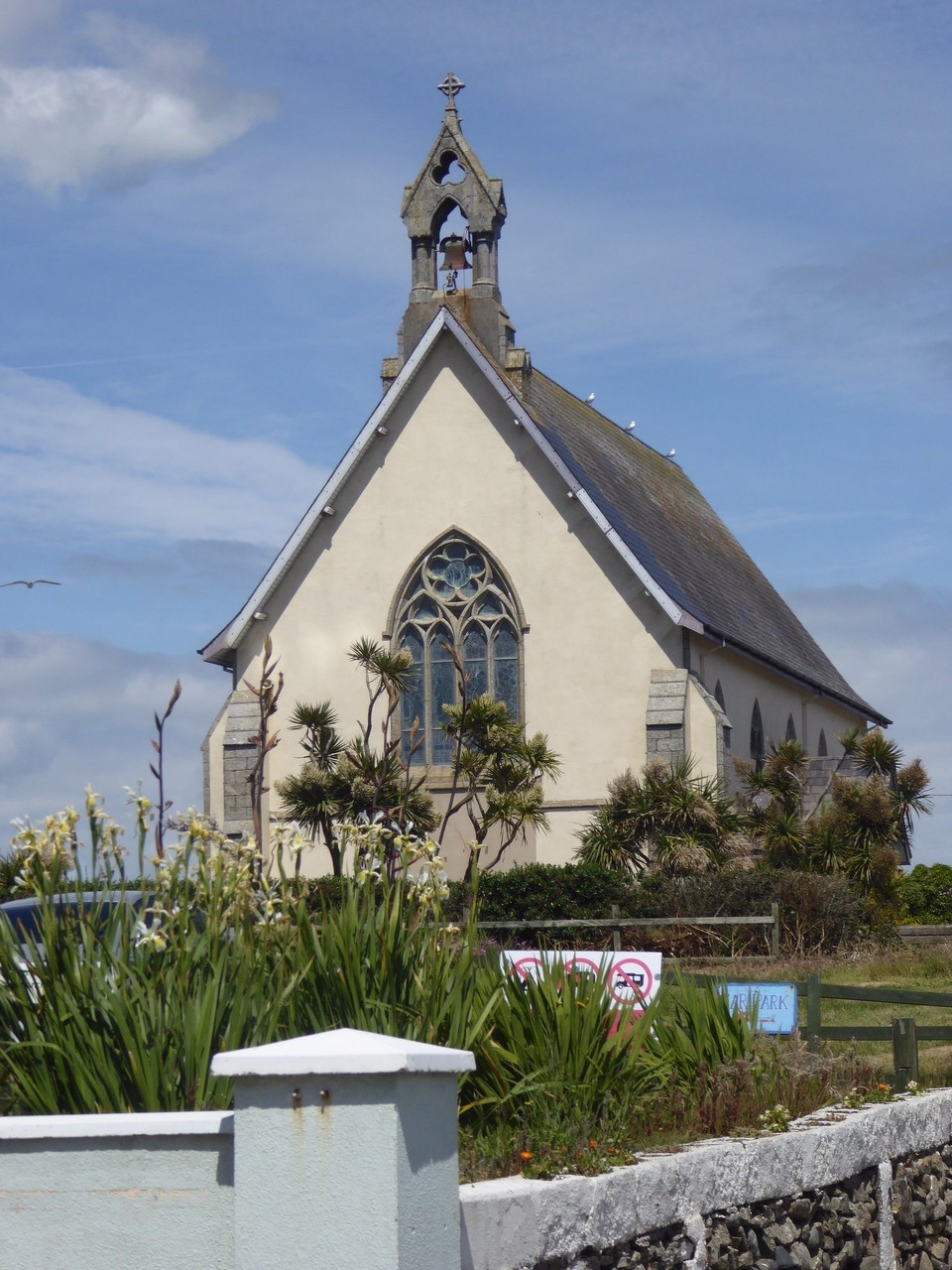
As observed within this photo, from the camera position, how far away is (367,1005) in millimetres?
7250

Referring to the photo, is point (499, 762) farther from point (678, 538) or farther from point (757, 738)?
point (678, 538)

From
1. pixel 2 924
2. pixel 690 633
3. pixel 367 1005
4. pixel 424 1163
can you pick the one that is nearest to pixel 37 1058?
pixel 2 924

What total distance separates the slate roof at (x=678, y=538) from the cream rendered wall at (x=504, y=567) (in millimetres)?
802

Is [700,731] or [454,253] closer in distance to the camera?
[700,731]

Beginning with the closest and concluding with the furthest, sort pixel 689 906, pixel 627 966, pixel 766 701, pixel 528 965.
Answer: pixel 528 965, pixel 627 966, pixel 689 906, pixel 766 701

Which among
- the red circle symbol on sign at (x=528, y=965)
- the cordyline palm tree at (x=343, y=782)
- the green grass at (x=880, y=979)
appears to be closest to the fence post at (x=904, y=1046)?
the green grass at (x=880, y=979)

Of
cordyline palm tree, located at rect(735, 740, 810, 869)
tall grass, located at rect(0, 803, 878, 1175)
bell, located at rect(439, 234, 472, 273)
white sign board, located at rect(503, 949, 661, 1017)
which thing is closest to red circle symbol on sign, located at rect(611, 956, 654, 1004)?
white sign board, located at rect(503, 949, 661, 1017)

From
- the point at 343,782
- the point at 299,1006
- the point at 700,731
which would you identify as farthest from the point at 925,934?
the point at 299,1006

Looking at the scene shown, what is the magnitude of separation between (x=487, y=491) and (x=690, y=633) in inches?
170

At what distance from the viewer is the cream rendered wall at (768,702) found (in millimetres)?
32625

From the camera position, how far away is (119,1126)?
18.2ft

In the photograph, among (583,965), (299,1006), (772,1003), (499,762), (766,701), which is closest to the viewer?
(299,1006)

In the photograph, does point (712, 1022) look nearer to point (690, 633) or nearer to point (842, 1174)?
point (842, 1174)

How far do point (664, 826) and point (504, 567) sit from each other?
6.15 m
